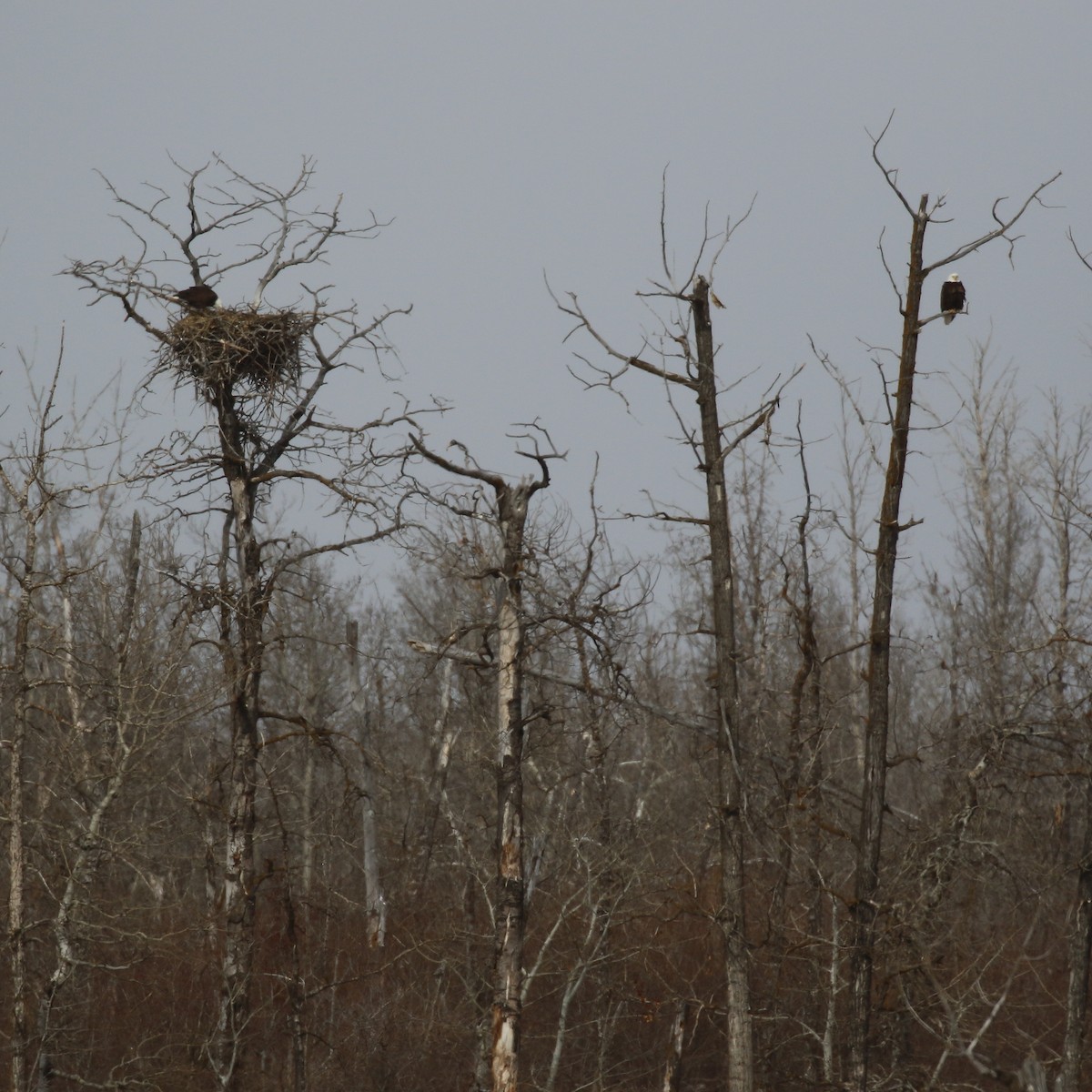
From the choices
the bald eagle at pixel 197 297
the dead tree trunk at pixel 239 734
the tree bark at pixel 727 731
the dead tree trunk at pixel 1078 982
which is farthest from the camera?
the dead tree trunk at pixel 1078 982

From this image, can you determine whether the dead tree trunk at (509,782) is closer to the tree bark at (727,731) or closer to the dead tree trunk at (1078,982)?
the tree bark at (727,731)

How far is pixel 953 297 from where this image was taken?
9.38 metres

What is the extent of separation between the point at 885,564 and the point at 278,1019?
12149mm

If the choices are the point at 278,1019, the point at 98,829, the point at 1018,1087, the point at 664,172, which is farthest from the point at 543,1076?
the point at 1018,1087

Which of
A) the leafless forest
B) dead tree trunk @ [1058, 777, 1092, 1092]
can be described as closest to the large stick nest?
the leafless forest

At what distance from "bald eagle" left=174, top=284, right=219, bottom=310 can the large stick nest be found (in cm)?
10

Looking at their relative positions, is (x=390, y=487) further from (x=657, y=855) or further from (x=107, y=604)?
(x=657, y=855)

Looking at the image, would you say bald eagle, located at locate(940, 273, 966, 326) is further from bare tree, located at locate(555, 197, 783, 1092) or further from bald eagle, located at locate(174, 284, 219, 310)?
bald eagle, located at locate(174, 284, 219, 310)

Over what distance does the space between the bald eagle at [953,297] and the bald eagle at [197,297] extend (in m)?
6.80

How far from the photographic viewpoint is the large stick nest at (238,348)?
37.8ft

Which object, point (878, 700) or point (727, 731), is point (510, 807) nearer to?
point (727, 731)

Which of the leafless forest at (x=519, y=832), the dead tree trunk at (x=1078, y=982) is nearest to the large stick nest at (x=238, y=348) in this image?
the leafless forest at (x=519, y=832)

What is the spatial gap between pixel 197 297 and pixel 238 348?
2.82ft

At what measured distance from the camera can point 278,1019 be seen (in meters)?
17.4
